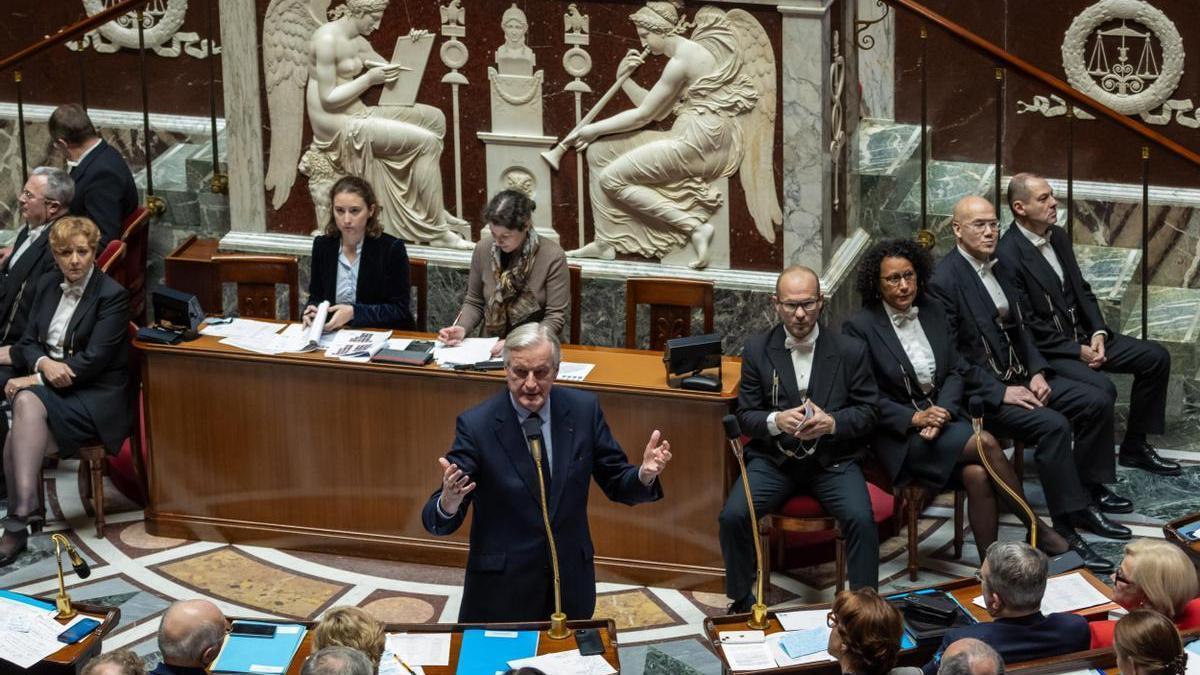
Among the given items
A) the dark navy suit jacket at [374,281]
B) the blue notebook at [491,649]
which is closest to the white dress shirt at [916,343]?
the dark navy suit jacket at [374,281]

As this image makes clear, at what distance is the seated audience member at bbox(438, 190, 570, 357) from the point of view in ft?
25.7

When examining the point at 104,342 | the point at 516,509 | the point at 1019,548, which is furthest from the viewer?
the point at 104,342

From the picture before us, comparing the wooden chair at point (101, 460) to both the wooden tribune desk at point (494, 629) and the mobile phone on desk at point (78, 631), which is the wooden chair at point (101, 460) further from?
the wooden tribune desk at point (494, 629)

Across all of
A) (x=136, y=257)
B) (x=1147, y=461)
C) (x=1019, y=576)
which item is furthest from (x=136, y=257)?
(x=1019, y=576)

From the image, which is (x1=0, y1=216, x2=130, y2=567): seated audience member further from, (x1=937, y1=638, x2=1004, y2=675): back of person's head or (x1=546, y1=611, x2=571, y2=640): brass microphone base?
(x1=937, y1=638, x2=1004, y2=675): back of person's head

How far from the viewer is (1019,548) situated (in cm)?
552

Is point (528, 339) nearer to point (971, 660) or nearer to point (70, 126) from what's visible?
point (971, 660)

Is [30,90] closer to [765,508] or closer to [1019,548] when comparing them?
[765,508]

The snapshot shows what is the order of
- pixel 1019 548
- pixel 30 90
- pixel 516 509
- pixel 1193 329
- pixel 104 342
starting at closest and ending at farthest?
pixel 1019 548 → pixel 516 509 → pixel 104 342 → pixel 1193 329 → pixel 30 90

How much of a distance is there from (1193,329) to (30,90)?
621cm

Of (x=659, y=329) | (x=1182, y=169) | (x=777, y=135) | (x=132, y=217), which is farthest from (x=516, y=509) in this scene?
(x=1182, y=169)

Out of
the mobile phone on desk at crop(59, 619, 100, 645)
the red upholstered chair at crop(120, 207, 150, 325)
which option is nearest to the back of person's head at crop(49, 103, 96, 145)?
the red upholstered chair at crop(120, 207, 150, 325)

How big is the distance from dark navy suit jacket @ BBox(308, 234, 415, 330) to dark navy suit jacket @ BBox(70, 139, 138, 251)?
4.12 ft

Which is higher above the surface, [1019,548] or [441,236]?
[441,236]
